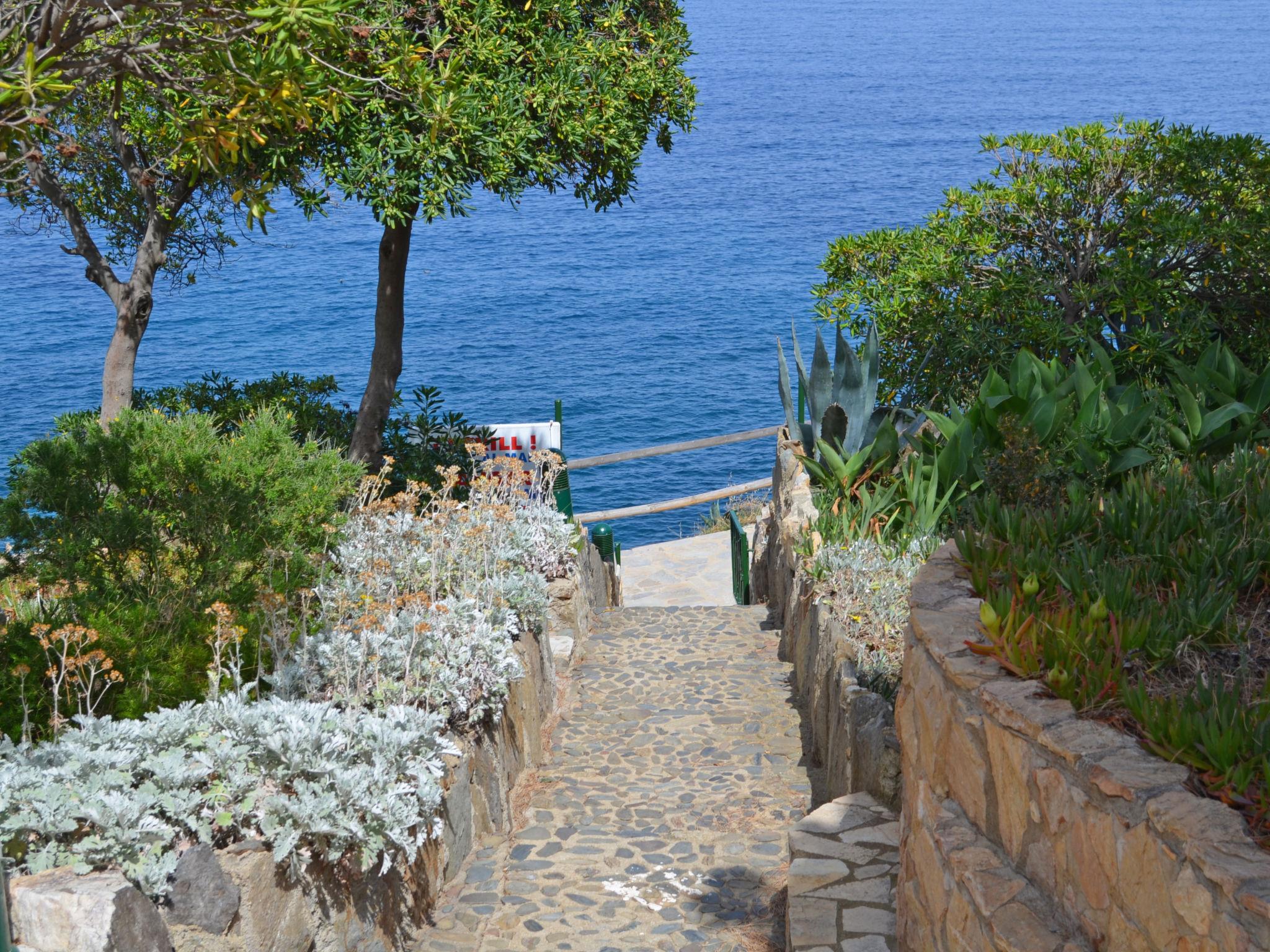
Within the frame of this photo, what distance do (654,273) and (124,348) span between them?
41374mm

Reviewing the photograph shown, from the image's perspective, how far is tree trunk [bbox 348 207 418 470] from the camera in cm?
1068

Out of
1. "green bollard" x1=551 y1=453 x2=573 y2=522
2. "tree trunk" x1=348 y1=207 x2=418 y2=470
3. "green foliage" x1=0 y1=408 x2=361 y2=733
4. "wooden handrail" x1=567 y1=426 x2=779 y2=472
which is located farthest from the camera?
"wooden handrail" x1=567 y1=426 x2=779 y2=472

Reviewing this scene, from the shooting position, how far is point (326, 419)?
11266 mm

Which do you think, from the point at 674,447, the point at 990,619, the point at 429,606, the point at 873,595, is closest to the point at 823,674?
the point at 873,595

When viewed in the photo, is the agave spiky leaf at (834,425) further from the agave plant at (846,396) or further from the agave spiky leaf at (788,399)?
the agave spiky leaf at (788,399)

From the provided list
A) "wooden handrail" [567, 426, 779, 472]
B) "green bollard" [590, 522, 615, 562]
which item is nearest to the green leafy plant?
"wooden handrail" [567, 426, 779, 472]

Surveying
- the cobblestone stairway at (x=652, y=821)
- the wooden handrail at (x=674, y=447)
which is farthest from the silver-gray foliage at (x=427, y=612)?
the wooden handrail at (x=674, y=447)

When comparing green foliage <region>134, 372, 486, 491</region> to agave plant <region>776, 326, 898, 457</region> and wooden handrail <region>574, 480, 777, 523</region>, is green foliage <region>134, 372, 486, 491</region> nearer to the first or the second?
agave plant <region>776, 326, 898, 457</region>

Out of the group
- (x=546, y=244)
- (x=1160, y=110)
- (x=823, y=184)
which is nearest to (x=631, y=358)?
(x=546, y=244)

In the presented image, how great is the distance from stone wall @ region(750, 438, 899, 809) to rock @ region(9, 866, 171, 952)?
3.27 meters

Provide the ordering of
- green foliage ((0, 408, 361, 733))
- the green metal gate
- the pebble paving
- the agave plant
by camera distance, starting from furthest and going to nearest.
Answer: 1. the green metal gate
2. the agave plant
3. green foliage ((0, 408, 361, 733))
4. the pebble paving

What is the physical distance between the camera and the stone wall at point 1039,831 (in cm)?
252

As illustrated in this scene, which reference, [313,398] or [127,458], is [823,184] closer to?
[313,398]

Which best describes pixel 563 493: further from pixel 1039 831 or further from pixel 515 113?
pixel 1039 831
